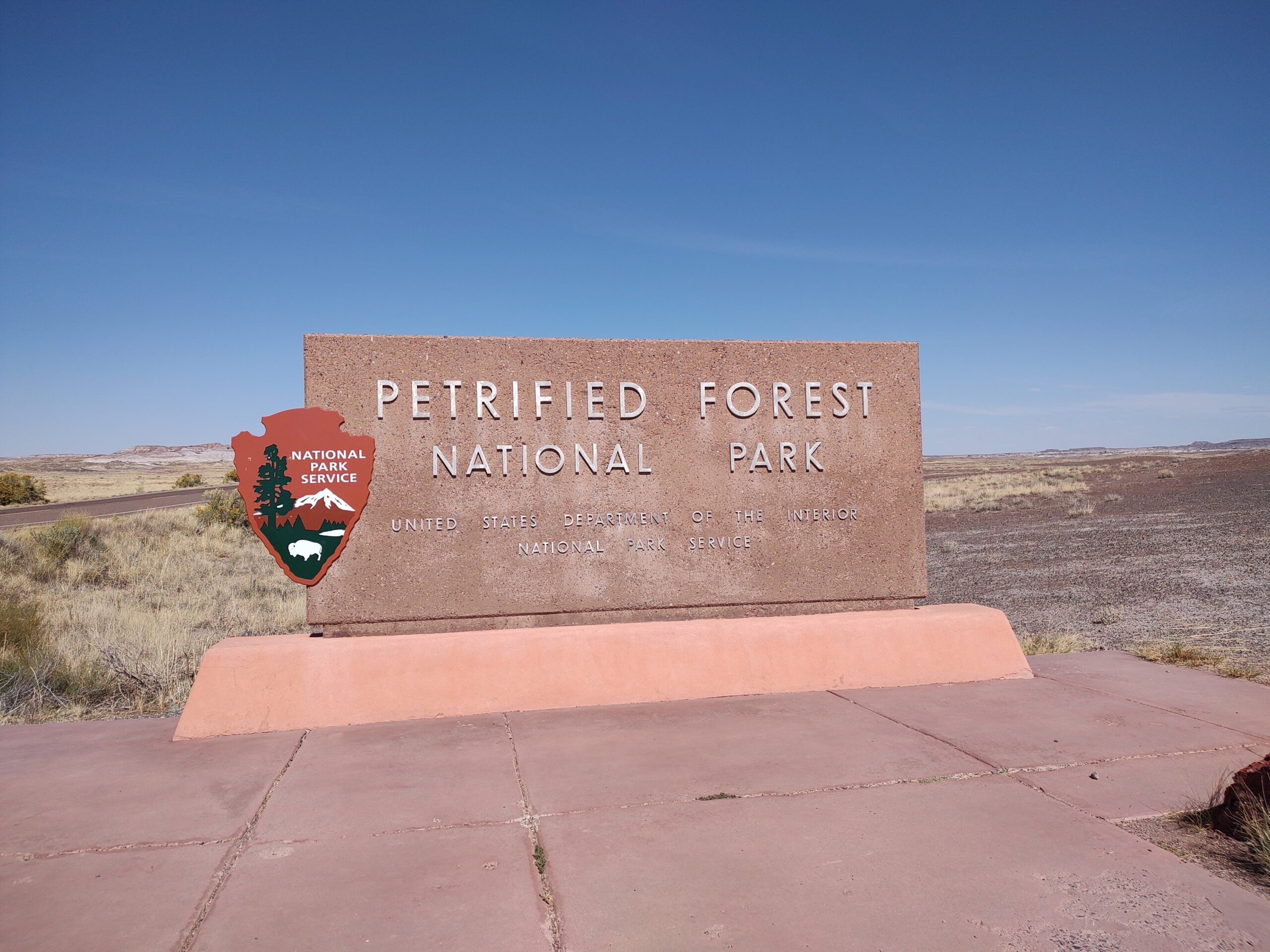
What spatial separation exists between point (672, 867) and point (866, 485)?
360 cm

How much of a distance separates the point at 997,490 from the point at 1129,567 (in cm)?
2614

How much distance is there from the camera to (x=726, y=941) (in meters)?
2.65

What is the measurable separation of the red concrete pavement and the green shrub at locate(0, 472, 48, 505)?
38.3 meters

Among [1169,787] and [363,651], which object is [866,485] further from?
[363,651]

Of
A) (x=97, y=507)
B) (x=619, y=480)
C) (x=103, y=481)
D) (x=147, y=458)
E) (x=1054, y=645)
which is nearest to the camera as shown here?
(x=619, y=480)

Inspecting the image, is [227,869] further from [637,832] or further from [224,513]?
[224,513]

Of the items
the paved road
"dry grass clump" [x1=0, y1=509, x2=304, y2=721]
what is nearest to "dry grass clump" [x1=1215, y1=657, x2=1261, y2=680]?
"dry grass clump" [x1=0, y1=509, x2=304, y2=721]

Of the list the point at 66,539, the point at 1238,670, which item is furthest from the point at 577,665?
the point at 66,539

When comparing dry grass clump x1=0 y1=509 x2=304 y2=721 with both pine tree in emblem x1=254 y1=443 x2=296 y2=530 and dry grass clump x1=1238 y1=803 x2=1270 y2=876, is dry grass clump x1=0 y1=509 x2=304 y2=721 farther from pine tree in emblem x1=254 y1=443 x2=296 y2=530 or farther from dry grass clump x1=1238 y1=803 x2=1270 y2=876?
dry grass clump x1=1238 y1=803 x2=1270 y2=876

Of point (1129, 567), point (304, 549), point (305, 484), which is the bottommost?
point (1129, 567)

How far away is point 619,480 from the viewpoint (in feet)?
18.6

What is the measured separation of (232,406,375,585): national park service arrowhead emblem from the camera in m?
5.20

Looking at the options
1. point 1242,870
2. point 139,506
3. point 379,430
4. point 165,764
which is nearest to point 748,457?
point 379,430

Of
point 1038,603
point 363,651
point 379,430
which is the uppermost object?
point 379,430
